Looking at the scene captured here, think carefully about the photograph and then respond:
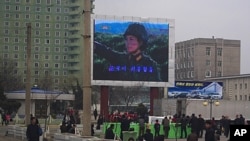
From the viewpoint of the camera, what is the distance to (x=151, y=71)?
171 feet

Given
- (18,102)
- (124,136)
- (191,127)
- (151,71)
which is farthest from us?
(18,102)

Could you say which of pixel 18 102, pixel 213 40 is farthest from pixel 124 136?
pixel 213 40

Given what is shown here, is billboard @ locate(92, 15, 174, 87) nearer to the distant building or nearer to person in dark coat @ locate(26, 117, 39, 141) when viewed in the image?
person in dark coat @ locate(26, 117, 39, 141)

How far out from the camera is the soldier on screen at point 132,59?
5109 centimetres

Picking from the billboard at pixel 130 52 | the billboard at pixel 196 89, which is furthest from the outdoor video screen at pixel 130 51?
the billboard at pixel 196 89

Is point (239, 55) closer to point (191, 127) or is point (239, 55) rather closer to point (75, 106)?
point (75, 106)

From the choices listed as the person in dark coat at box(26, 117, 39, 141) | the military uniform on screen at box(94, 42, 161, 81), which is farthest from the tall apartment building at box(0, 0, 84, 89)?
the person in dark coat at box(26, 117, 39, 141)

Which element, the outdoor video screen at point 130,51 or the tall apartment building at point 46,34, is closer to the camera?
the outdoor video screen at point 130,51

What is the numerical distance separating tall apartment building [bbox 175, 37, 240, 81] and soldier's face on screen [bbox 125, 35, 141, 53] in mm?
71509

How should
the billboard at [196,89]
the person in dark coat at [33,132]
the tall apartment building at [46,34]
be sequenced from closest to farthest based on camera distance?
the person in dark coat at [33,132], the billboard at [196,89], the tall apartment building at [46,34]

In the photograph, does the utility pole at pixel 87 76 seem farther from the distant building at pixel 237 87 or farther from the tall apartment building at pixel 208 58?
the tall apartment building at pixel 208 58

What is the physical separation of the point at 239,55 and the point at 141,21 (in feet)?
260

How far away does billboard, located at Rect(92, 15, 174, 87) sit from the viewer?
51000mm

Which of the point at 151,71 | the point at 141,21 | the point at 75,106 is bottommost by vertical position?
the point at 75,106
